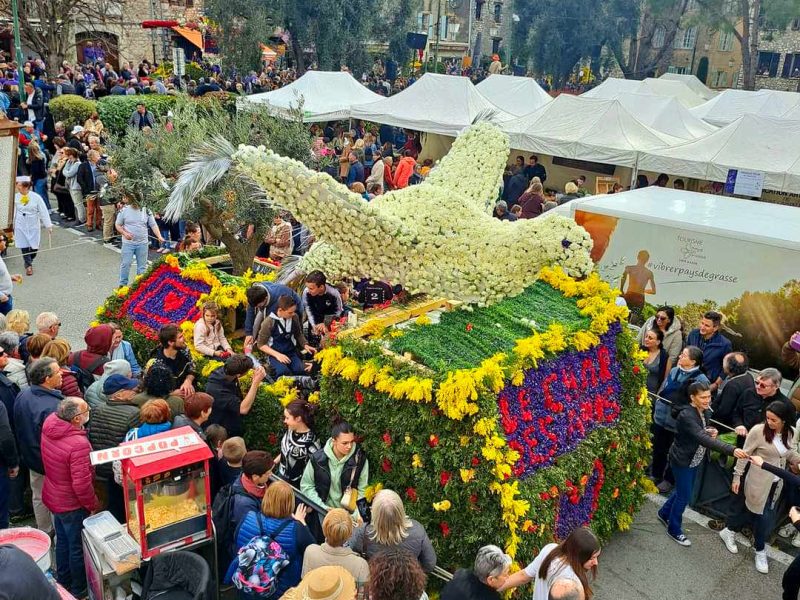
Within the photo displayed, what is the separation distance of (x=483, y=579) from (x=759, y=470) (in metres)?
3.33

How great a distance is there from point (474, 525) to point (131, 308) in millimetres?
4656

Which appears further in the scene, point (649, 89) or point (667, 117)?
point (649, 89)

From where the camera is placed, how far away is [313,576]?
12.0ft

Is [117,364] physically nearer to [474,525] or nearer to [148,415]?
[148,415]

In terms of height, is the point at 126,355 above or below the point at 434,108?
below

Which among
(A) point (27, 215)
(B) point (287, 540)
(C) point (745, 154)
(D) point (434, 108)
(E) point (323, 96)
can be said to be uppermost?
(E) point (323, 96)

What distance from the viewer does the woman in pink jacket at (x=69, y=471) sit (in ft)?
16.0

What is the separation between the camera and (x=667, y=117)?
55.7 feet

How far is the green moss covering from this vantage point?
5438mm

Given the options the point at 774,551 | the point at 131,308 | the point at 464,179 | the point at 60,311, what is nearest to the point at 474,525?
the point at 774,551

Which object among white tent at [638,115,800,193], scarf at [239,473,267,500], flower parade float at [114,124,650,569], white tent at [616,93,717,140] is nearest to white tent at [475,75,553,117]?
white tent at [616,93,717,140]

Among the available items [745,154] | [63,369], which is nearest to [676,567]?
[63,369]

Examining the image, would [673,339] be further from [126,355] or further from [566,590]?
[126,355]

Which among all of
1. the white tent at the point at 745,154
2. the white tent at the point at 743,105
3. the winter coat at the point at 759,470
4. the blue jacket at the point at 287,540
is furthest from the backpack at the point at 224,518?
the white tent at the point at 743,105
